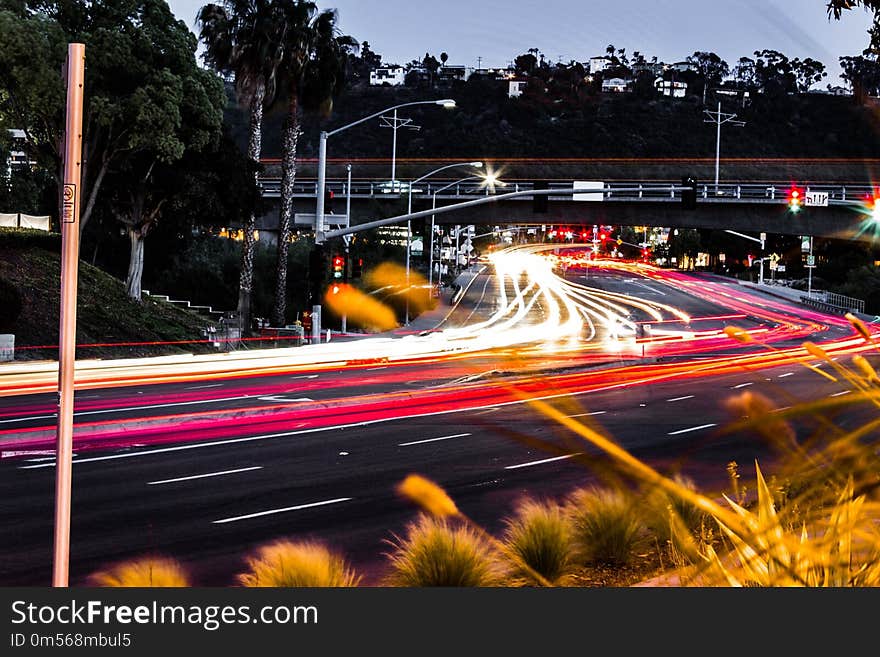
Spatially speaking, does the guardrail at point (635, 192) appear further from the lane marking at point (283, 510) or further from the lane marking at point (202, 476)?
the lane marking at point (283, 510)

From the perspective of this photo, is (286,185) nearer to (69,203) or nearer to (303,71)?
(303,71)

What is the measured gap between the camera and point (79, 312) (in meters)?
45.1

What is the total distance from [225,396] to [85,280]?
21843 mm

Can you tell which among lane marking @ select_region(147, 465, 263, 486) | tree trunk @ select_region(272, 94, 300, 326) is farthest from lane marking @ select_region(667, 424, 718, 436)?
tree trunk @ select_region(272, 94, 300, 326)

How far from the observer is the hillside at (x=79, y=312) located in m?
39.0

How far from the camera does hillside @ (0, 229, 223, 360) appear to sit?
128 feet

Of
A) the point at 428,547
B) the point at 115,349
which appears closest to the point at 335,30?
the point at 115,349

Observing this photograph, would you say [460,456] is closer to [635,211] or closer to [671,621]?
[671,621]

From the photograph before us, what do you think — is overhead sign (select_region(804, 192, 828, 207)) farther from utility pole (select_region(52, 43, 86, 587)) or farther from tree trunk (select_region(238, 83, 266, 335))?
utility pole (select_region(52, 43, 86, 587))

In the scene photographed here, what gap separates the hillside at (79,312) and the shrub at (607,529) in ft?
91.5

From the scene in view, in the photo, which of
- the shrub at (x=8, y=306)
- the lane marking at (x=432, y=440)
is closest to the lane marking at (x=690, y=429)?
the lane marking at (x=432, y=440)

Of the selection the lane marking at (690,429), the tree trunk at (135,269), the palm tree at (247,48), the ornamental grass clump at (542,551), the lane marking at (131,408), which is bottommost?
the lane marking at (131,408)

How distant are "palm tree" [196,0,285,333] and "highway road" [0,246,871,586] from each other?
346 inches

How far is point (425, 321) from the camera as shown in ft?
238
